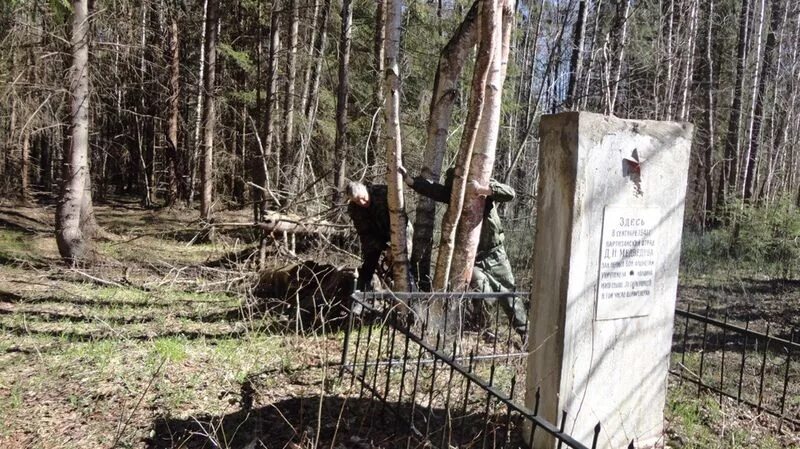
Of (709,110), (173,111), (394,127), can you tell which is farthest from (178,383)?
(709,110)

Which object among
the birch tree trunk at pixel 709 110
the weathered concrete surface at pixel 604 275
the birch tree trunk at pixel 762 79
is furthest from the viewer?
the birch tree trunk at pixel 709 110

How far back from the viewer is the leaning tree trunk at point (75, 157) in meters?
9.55

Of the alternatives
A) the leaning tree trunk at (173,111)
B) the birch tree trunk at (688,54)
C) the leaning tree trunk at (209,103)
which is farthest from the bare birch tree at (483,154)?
the birch tree trunk at (688,54)

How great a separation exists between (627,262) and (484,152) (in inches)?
80.1

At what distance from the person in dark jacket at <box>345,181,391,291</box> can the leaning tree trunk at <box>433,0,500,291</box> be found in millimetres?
1079

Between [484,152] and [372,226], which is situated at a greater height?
[484,152]

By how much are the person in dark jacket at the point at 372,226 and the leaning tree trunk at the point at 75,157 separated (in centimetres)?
561

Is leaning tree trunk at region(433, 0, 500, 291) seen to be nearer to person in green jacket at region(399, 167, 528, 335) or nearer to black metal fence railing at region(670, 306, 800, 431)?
person in green jacket at region(399, 167, 528, 335)

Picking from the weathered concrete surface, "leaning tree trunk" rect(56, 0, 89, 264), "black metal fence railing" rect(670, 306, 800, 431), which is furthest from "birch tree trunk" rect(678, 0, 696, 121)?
"leaning tree trunk" rect(56, 0, 89, 264)

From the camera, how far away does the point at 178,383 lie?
4758 millimetres

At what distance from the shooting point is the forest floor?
3967 millimetres

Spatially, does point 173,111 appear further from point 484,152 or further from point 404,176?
point 484,152

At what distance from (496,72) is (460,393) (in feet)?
9.56

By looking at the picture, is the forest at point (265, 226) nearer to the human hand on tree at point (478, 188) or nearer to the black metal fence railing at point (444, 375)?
the human hand on tree at point (478, 188)
